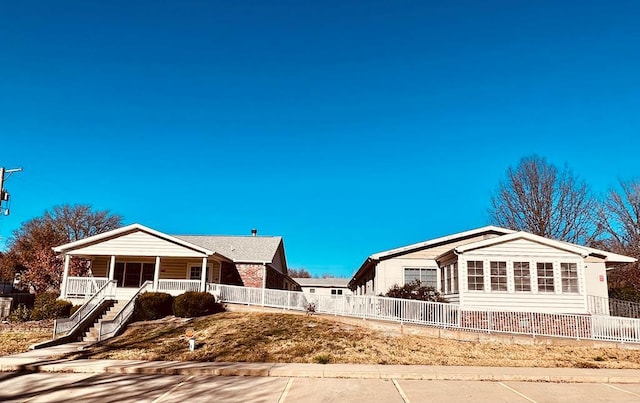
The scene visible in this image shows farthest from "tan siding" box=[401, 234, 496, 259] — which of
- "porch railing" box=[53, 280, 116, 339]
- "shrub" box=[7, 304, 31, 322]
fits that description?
"shrub" box=[7, 304, 31, 322]

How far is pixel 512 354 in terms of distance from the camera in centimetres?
1409

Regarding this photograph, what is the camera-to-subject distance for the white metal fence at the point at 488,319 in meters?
16.0

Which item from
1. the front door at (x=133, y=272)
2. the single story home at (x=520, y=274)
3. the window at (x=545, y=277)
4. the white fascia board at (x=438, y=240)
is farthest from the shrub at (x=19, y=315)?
the window at (x=545, y=277)

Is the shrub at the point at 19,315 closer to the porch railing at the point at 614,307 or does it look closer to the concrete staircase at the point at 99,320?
the concrete staircase at the point at 99,320

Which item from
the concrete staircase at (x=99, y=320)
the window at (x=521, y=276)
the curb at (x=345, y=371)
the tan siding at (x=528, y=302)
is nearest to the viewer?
the curb at (x=345, y=371)

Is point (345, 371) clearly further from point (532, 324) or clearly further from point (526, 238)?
point (526, 238)

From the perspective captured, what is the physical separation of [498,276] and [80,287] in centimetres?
2004

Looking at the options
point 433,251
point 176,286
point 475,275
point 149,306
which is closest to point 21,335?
point 149,306

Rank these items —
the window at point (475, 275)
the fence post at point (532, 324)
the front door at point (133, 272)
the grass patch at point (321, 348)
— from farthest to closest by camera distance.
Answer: the front door at point (133, 272), the window at point (475, 275), the fence post at point (532, 324), the grass patch at point (321, 348)

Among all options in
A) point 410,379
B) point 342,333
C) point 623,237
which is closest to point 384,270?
point 342,333

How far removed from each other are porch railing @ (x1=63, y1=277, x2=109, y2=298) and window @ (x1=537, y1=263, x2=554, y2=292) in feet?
66.5

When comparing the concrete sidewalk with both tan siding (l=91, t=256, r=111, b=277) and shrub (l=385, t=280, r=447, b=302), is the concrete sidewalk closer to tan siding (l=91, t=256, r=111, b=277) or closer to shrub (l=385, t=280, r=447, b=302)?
shrub (l=385, t=280, r=447, b=302)

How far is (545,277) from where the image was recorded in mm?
18734

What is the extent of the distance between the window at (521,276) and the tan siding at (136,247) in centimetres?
1574
